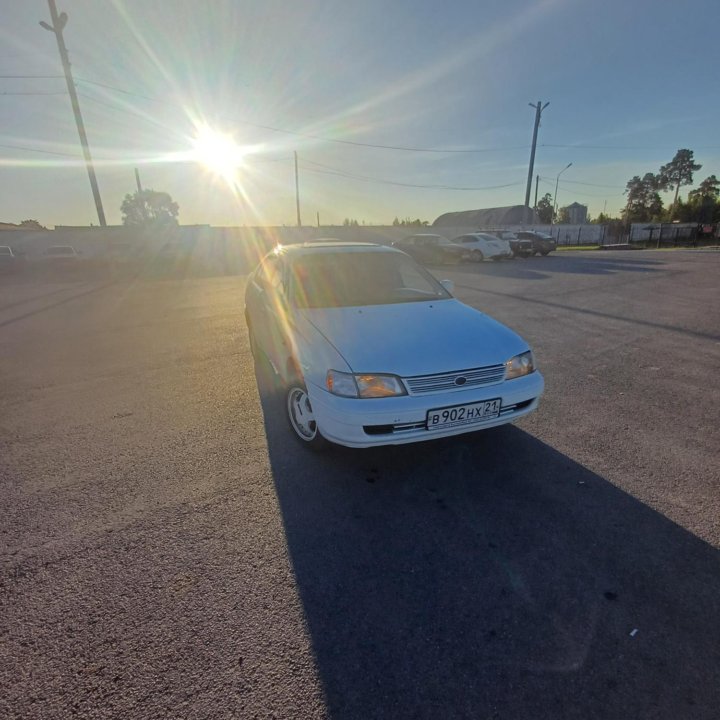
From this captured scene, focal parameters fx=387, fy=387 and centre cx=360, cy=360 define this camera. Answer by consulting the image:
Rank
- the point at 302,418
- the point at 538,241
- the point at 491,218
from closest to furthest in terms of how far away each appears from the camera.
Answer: the point at 302,418, the point at 538,241, the point at 491,218

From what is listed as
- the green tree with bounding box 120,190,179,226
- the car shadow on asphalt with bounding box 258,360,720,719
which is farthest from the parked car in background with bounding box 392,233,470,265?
the green tree with bounding box 120,190,179,226

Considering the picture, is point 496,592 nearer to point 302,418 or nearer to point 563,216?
point 302,418

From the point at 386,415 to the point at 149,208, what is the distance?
6839 centimetres

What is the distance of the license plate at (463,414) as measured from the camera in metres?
2.54

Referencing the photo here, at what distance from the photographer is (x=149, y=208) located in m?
58.3

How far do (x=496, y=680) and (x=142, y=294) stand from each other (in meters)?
12.7

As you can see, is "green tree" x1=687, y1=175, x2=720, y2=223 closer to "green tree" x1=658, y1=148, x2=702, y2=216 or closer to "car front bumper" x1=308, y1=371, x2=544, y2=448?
"green tree" x1=658, y1=148, x2=702, y2=216

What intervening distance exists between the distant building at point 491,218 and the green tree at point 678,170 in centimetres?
4042

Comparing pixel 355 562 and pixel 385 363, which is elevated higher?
pixel 385 363

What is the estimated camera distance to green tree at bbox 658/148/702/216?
2667 inches

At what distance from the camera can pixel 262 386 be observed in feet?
14.7

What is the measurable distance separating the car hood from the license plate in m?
0.26

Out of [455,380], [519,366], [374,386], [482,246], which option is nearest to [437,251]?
[482,246]

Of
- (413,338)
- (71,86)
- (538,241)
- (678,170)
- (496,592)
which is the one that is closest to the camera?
(496,592)
